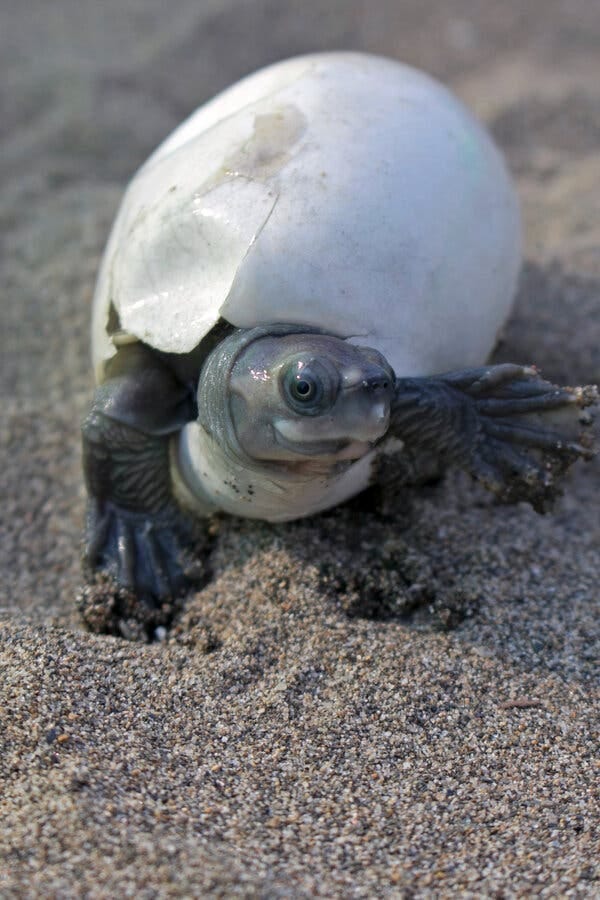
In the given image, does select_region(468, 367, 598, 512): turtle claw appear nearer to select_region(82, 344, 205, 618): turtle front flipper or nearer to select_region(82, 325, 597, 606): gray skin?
select_region(82, 325, 597, 606): gray skin

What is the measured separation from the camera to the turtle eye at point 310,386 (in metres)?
1.50

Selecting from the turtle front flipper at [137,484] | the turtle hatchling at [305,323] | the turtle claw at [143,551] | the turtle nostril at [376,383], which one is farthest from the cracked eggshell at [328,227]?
the turtle claw at [143,551]

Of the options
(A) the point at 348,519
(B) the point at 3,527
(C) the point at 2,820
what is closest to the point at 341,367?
(A) the point at 348,519

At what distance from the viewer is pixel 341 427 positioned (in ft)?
4.96

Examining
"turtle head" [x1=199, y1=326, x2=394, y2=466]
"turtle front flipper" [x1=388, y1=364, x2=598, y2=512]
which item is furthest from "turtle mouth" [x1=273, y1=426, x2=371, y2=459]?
"turtle front flipper" [x1=388, y1=364, x2=598, y2=512]

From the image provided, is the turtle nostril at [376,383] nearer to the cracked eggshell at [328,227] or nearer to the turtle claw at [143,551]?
the cracked eggshell at [328,227]

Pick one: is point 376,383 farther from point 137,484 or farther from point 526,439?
point 137,484

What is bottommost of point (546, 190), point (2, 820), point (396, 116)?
point (546, 190)

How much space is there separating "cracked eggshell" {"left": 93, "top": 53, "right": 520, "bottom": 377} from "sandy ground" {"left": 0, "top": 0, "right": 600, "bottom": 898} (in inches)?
17.1

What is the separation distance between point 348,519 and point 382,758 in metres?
0.61

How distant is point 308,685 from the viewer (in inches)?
64.2

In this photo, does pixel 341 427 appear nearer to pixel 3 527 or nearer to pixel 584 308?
pixel 3 527

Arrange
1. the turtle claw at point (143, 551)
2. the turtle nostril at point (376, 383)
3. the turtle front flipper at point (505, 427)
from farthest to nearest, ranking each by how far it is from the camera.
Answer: the turtle claw at point (143, 551)
the turtle front flipper at point (505, 427)
the turtle nostril at point (376, 383)

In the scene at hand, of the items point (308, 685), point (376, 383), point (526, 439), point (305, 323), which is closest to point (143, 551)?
point (308, 685)
